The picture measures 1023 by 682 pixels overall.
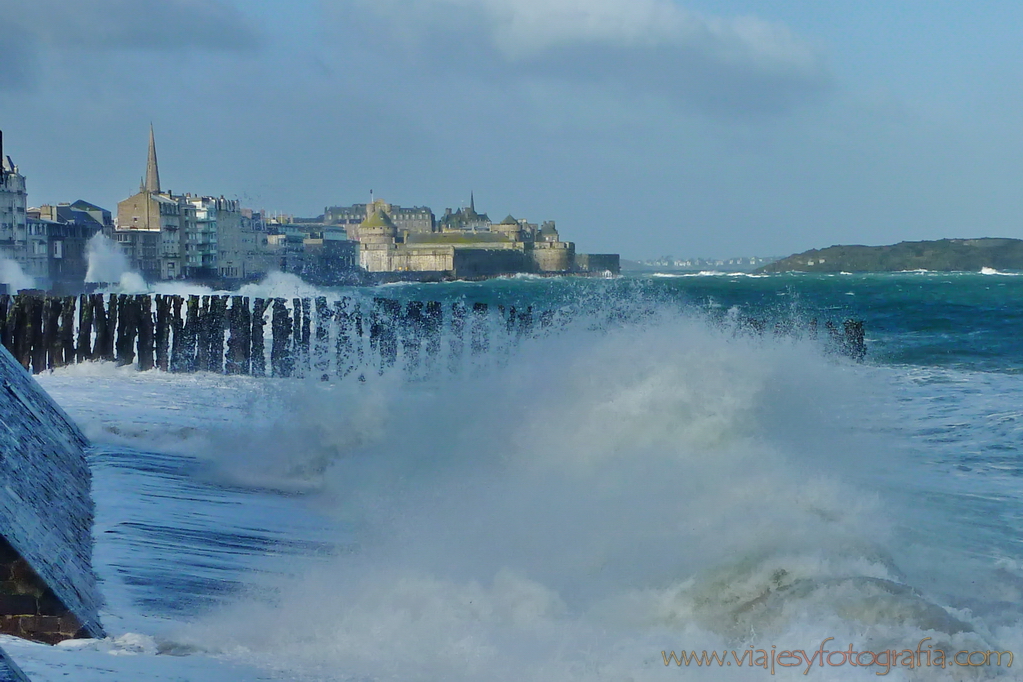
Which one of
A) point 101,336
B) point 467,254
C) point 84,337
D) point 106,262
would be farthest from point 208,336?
point 467,254

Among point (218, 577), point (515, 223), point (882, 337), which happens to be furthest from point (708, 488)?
point (515, 223)

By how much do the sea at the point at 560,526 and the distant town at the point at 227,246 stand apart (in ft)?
159

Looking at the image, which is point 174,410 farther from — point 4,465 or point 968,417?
point 968,417

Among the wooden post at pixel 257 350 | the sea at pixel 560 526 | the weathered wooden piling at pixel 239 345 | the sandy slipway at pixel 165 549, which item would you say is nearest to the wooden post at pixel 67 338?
the sea at pixel 560 526

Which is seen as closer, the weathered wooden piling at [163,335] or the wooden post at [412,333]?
the weathered wooden piling at [163,335]

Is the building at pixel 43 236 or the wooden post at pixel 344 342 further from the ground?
the building at pixel 43 236

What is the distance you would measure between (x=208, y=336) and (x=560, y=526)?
41.3 feet

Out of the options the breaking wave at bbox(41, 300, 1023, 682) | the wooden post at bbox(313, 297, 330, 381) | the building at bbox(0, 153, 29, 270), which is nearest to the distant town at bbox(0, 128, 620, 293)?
the building at bbox(0, 153, 29, 270)

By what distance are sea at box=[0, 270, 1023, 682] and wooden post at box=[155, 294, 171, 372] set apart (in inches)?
75.1

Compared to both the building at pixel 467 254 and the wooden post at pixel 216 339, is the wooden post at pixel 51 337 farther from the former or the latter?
the building at pixel 467 254

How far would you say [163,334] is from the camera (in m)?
20.6

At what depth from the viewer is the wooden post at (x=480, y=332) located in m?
23.7

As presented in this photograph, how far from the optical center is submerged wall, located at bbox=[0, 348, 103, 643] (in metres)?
6.39

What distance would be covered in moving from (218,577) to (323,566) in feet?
2.44
